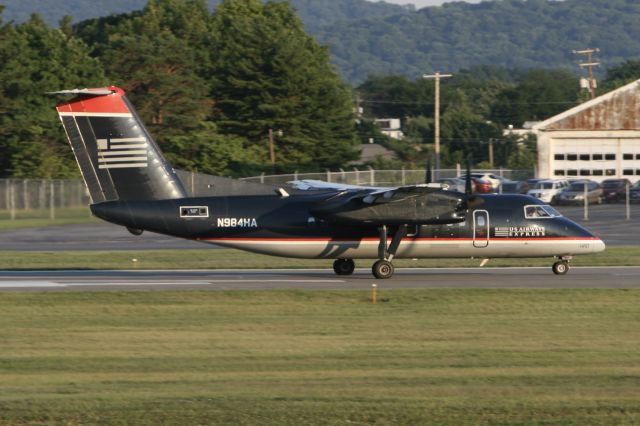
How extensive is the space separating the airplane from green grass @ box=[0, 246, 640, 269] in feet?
18.2

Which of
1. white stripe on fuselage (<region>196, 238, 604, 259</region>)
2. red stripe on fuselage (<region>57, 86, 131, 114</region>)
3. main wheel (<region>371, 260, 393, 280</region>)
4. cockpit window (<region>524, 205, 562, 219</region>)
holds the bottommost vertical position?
main wheel (<region>371, 260, 393, 280</region>)

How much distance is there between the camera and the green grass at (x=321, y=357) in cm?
1355

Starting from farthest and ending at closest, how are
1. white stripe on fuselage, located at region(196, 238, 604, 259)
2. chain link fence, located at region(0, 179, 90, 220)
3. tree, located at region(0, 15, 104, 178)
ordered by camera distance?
1. tree, located at region(0, 15, 104, 178)
2. chain link fence, located at region(0, 179, 90, 220)
3. white stripe on fuselage, located at region(196, 238, 604, 259)

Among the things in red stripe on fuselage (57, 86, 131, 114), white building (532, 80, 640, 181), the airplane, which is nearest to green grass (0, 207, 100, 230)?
white building (532, 80, 640, 181)

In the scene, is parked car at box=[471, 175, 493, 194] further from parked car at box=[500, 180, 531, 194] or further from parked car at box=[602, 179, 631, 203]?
parked car at box=[602, 179, 631, 203]

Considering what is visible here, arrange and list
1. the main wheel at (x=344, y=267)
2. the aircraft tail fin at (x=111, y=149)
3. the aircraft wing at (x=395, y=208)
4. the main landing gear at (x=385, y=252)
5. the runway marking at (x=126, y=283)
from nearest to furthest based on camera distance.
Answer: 1. the aircraft tail fin at (x=111, y=149)
2. the runway marking at (x=126, y=283)
3. the aircraft wing at (x=395, y=208)
4. the main landing gear at (x=385, y=252)
5. the main wheel at (x=344, y=267)

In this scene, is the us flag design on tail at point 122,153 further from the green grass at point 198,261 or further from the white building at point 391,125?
the white building at point 391,125

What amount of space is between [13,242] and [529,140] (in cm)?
8214

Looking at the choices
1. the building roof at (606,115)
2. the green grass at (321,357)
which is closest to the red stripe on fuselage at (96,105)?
the green grass at (321,357)

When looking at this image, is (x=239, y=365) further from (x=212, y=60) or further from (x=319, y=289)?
(x=212, y=60)

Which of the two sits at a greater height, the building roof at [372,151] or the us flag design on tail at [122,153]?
the building roof at [372,151]

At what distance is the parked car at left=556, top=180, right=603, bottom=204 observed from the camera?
69375mm

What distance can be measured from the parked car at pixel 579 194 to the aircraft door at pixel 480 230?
4023 centimetres

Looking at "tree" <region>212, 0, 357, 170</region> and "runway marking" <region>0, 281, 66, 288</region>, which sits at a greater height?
"tree" <region>212, 0, 357, 170</region>
